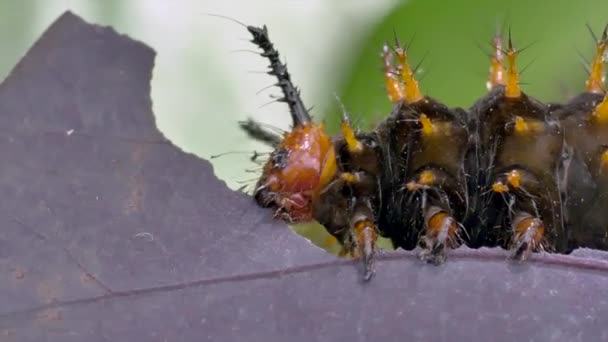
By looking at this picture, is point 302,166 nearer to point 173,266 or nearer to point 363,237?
point 363,237

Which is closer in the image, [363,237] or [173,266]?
[173,266]

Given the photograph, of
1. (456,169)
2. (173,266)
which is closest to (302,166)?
(456,169)

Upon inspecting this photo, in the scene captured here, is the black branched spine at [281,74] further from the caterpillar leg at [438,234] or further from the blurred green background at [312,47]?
the blurred green background at [312,47]

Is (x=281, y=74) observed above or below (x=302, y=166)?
above

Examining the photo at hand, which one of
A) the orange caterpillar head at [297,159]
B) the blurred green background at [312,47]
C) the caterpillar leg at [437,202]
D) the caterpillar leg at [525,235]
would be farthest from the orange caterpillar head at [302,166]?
the blurred green background at [312,47]

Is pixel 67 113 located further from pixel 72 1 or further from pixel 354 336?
pixel 72 1

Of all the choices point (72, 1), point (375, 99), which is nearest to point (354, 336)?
point (375, 99)
